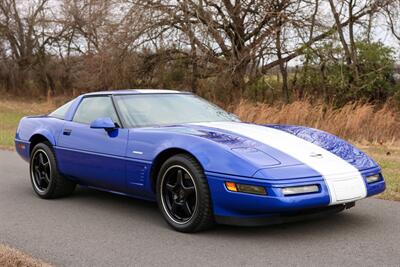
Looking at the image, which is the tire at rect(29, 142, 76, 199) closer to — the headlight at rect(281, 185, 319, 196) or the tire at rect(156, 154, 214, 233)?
the tire at rect(156, 154, 214, 233)

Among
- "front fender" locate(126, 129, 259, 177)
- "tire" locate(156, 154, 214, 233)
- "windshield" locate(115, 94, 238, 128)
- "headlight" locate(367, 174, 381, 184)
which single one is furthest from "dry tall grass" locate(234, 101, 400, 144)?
"tire" locate(156, 154, 214, 233)

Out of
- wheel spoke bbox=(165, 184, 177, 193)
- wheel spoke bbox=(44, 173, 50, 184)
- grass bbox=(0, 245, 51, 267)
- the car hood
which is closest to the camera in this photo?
grass bbox=(0, 245, 51, 267)

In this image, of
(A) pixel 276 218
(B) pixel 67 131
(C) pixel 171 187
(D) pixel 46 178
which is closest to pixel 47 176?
(D) pixel 46 178

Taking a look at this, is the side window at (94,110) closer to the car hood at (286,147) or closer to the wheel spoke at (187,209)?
the car hood at (286,147)

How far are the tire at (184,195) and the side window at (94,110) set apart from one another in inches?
43.5

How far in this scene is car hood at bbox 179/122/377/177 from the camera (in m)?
4.64

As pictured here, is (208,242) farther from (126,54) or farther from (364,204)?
(126,54)

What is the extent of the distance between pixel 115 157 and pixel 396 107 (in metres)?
11.4

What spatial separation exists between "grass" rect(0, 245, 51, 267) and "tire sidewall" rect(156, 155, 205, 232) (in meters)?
1.30

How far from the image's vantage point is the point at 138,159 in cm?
533

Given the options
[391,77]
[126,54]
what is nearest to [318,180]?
[391,77]

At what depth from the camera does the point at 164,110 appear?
6020 millimetres

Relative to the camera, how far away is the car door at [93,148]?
5.59 m

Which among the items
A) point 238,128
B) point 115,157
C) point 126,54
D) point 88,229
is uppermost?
point 126,54
